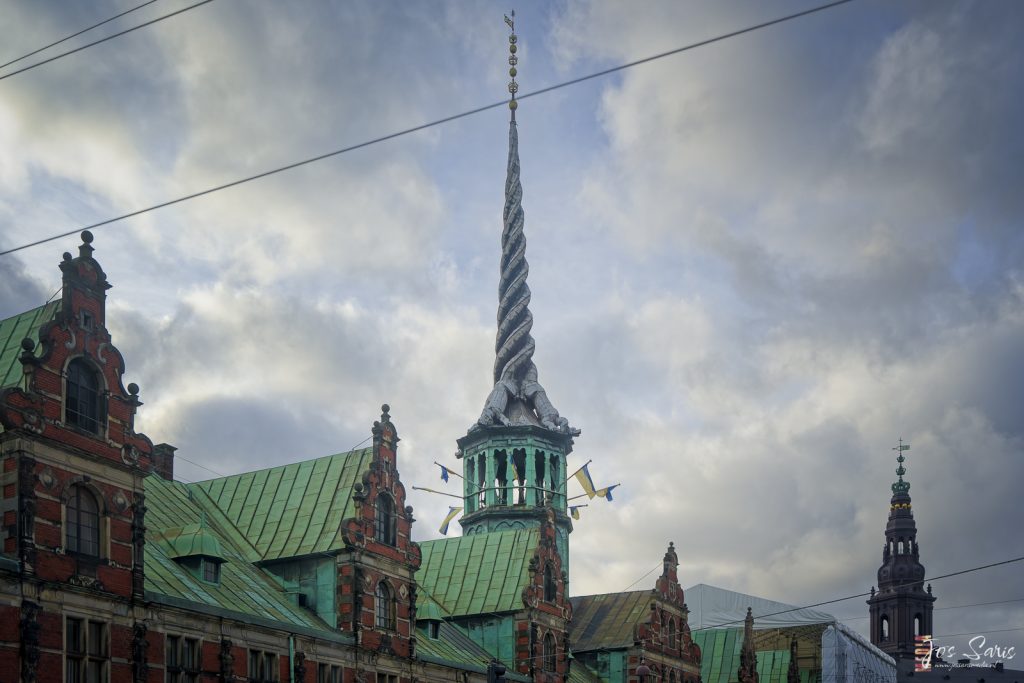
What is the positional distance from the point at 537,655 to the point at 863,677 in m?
55.0

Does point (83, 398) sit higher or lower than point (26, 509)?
higher

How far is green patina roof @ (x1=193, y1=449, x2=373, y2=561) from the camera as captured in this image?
58.9 m

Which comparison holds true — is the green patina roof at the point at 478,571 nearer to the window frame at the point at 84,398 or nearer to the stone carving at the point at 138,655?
the stone carving at the point at 138,655

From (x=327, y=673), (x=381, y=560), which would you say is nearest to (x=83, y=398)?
(x=327, y=673)

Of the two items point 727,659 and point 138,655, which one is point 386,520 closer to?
point 138,655

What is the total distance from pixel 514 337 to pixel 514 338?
9cm

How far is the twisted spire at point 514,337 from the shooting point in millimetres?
87375

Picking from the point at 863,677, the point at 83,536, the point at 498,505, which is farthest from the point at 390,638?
the point at 863,677

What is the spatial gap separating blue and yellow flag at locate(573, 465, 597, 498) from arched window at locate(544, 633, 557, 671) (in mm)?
15181

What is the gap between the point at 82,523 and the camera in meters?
43.4

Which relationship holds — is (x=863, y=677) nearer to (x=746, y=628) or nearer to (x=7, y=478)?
(x=746, y=628)

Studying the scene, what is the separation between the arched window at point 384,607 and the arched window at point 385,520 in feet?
6.14

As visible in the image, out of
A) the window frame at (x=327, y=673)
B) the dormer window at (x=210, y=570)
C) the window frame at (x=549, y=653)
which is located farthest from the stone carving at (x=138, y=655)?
the window frame at (x=549, y=653)

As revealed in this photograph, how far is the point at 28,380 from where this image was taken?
42281 millimetres
